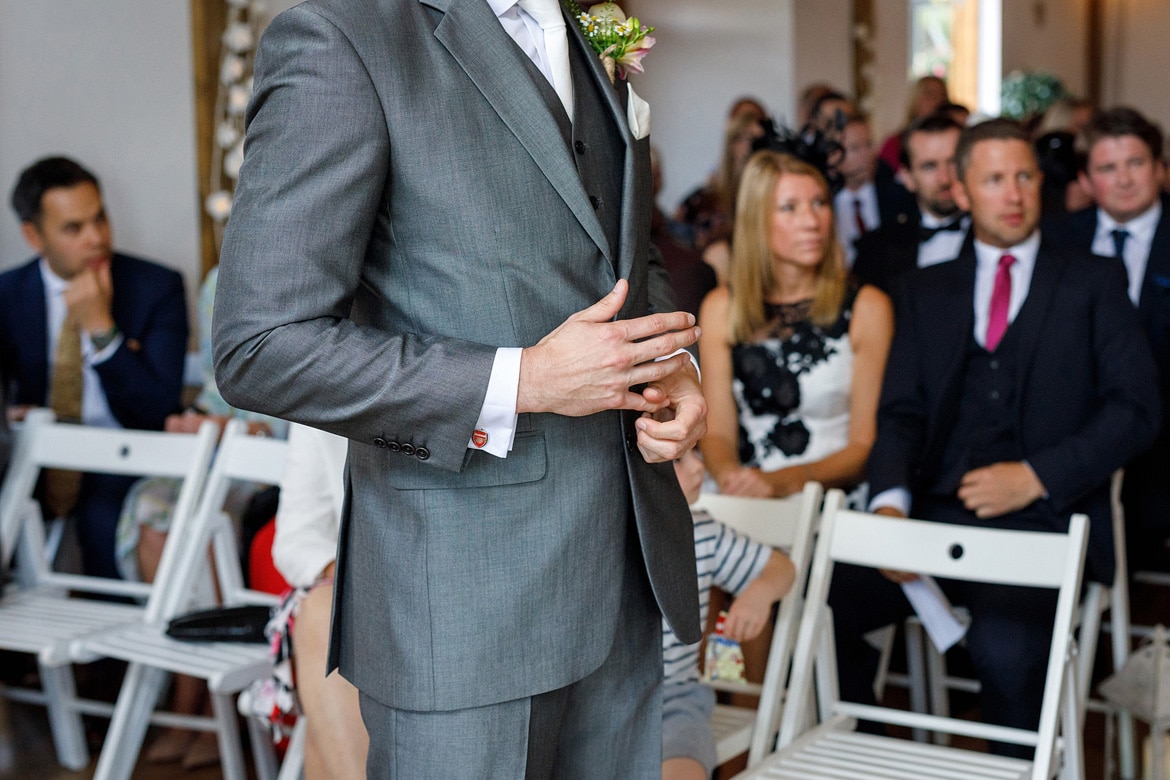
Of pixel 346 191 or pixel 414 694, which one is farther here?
pixel 414 694

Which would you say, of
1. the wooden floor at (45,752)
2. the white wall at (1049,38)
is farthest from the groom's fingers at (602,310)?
the white wall at (1049,38)

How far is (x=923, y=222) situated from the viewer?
193 inches

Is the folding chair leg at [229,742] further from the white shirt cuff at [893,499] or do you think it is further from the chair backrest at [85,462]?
the white shirt cuff at [893,499]

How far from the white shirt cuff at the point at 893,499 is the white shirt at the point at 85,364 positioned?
2484 mm

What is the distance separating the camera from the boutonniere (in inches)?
59.6

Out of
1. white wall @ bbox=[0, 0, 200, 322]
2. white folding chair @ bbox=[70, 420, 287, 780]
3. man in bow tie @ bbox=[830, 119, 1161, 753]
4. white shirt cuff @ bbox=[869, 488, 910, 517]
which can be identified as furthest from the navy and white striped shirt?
white wall @ bbox=[0, 0, 200, 322]

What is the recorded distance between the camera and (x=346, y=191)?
48.6 inches

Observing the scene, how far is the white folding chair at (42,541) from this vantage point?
323 centimetres

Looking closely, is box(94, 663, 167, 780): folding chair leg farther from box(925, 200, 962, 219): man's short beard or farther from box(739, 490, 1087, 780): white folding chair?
box(925, 200, 962, 219): man's short beard

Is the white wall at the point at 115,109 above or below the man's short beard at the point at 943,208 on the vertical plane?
above

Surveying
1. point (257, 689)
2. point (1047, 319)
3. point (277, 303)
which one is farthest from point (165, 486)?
point (277, 303)

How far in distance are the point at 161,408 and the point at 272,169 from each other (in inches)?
125

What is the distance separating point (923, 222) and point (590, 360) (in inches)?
155

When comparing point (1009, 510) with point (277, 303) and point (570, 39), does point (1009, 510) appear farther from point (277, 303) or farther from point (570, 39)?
point (277, 303)
